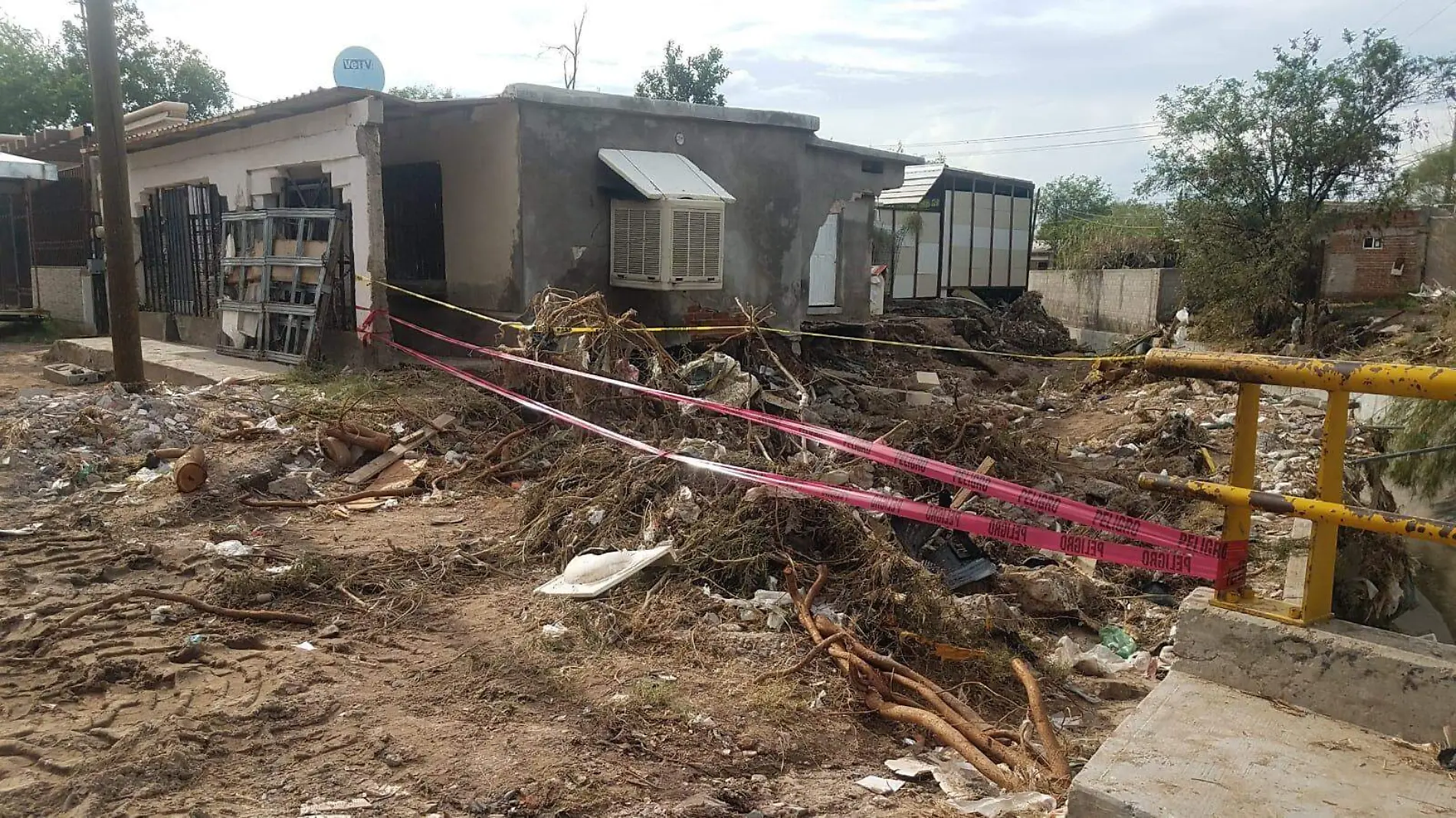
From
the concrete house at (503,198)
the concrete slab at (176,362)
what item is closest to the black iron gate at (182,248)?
the concrete house at (503,198)

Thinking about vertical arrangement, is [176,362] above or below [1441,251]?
below

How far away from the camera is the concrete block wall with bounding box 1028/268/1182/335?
20.7 meters

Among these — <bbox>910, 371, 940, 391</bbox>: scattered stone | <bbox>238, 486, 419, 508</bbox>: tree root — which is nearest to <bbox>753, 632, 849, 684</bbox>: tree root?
<bbox>238, 486, 419, 508</bbox>: tree root

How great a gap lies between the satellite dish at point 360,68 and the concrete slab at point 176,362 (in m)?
3.38

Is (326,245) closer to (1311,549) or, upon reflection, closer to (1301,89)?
(1311,549)

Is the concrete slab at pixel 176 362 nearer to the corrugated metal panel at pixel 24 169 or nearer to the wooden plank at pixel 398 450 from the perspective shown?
the wooden plank at pixel 398 450

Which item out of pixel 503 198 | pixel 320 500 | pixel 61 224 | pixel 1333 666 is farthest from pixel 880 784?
pixel 61 224

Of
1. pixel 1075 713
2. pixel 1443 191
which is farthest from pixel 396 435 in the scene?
pixel 1443 191

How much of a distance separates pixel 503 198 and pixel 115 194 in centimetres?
373

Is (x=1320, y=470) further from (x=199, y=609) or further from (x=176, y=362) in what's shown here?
(x=176, y=362)

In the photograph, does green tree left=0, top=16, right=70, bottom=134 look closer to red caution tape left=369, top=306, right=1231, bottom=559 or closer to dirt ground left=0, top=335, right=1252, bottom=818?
dirt ground left=0, top=335, right=1252, bottom=818

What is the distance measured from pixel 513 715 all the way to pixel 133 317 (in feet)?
23.7

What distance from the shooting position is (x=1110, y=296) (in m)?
22.7

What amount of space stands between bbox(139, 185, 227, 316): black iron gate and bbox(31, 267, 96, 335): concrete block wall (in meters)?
2.64
